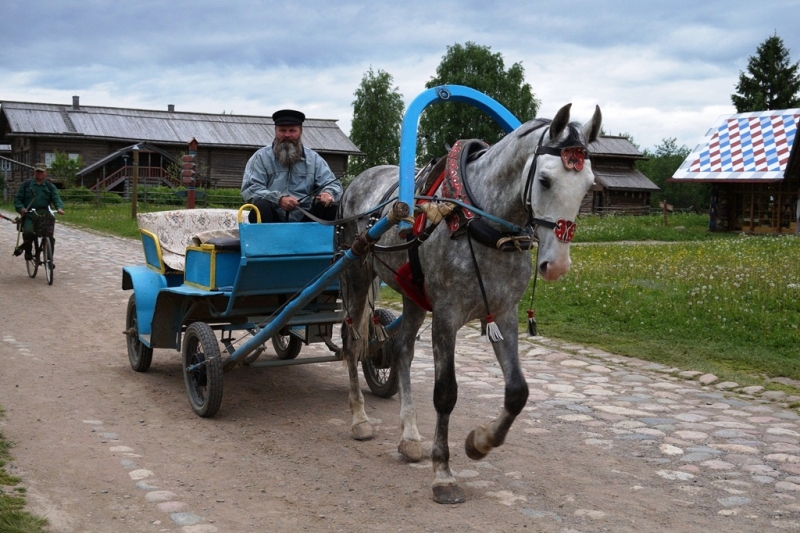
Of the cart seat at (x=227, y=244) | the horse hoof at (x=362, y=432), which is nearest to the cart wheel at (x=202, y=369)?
the cart seat at (x=227, y=244)

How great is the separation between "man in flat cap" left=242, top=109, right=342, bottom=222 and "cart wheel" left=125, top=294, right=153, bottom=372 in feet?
5.17

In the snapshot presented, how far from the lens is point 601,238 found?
2727cm

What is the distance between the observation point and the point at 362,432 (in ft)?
18.9

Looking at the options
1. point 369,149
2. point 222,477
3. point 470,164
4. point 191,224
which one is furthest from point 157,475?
point 369,149

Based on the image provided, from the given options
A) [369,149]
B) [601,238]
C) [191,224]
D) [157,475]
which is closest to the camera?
[157,475]

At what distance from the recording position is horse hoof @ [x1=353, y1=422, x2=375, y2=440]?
5770 millimetres

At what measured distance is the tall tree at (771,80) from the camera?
1964 inches

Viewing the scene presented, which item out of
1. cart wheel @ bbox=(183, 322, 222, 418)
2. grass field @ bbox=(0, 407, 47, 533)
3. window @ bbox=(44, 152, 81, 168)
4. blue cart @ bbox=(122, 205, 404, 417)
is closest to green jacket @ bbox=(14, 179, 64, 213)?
blue cart @ bbox=(122, 205, 404, 417)

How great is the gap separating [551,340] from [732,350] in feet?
6.40

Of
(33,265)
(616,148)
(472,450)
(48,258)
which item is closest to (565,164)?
(472,450)

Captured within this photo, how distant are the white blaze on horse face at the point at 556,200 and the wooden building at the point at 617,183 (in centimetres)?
4887

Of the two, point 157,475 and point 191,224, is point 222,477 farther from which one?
point 191,224

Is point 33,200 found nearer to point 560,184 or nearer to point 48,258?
point 48,258

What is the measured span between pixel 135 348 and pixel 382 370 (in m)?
2.45
